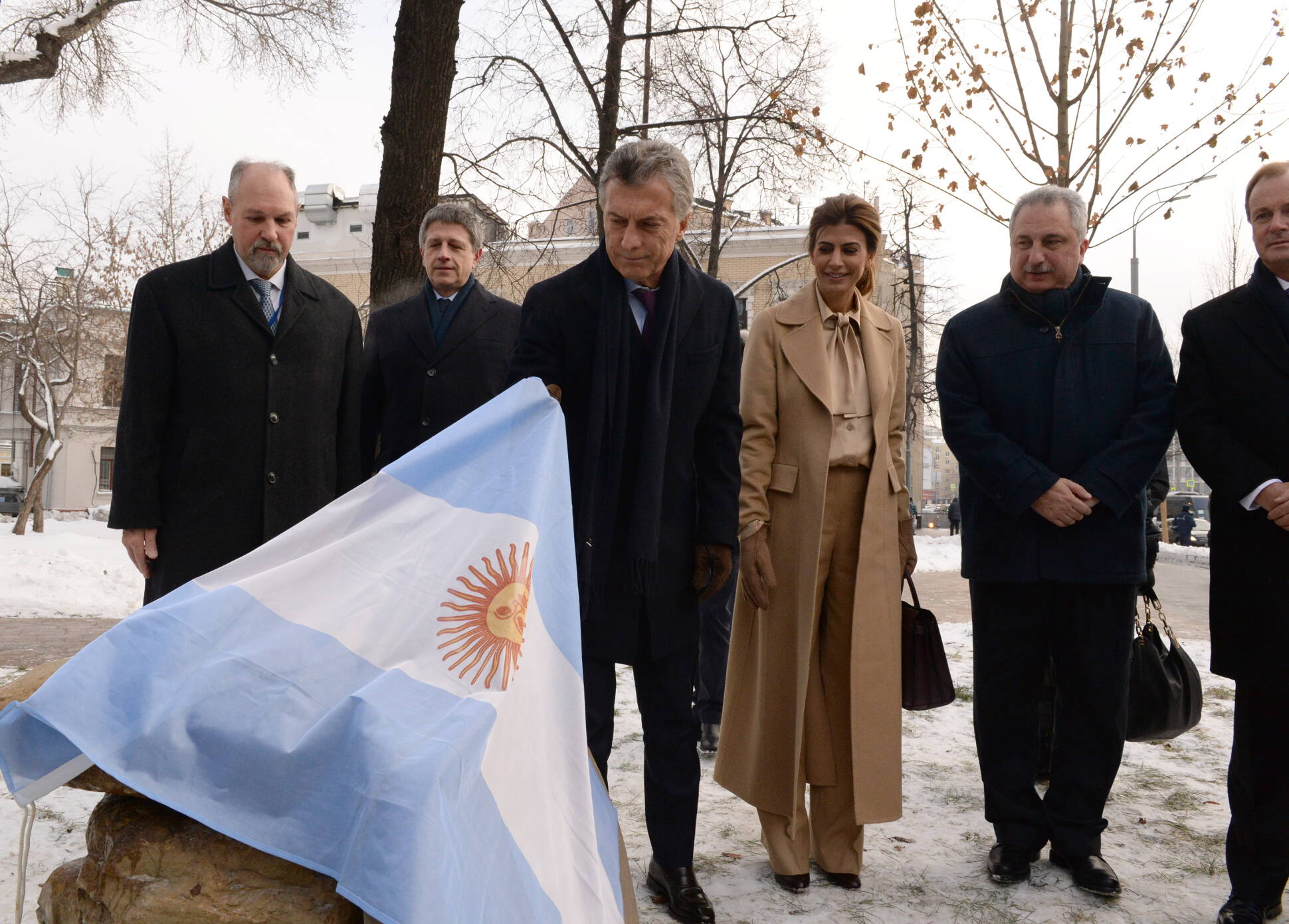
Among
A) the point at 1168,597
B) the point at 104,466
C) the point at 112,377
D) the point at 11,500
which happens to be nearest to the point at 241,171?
the point at 1168,597

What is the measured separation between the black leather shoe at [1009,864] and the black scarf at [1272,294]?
6.20 feet

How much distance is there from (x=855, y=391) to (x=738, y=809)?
6.01ft

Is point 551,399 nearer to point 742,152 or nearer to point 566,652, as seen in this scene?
point 566,652

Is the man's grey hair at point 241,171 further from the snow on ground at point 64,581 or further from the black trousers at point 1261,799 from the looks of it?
the snow on ground at point 64,581

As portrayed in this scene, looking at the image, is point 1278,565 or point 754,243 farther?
point 754,243

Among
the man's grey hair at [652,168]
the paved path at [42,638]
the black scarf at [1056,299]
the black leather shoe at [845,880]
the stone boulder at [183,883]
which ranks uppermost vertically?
the man's grey hair at [652,168]

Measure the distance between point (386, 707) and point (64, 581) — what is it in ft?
42.3

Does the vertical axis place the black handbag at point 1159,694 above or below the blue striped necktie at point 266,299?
below

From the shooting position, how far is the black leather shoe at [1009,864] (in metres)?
3.38

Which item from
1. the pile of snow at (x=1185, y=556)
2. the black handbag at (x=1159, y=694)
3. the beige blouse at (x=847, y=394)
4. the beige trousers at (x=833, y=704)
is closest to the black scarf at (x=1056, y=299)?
the beige blouse at (x=847, y=394)

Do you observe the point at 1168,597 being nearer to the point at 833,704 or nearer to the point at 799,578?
the point at 833,704

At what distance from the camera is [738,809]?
165 inches

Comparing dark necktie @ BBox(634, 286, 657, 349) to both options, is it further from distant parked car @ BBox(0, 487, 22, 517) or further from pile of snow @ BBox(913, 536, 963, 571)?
distant parked car @ BBox(0, 487, 22, 517)

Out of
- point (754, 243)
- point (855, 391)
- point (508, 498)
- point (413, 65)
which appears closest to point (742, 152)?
point (413, 65)
